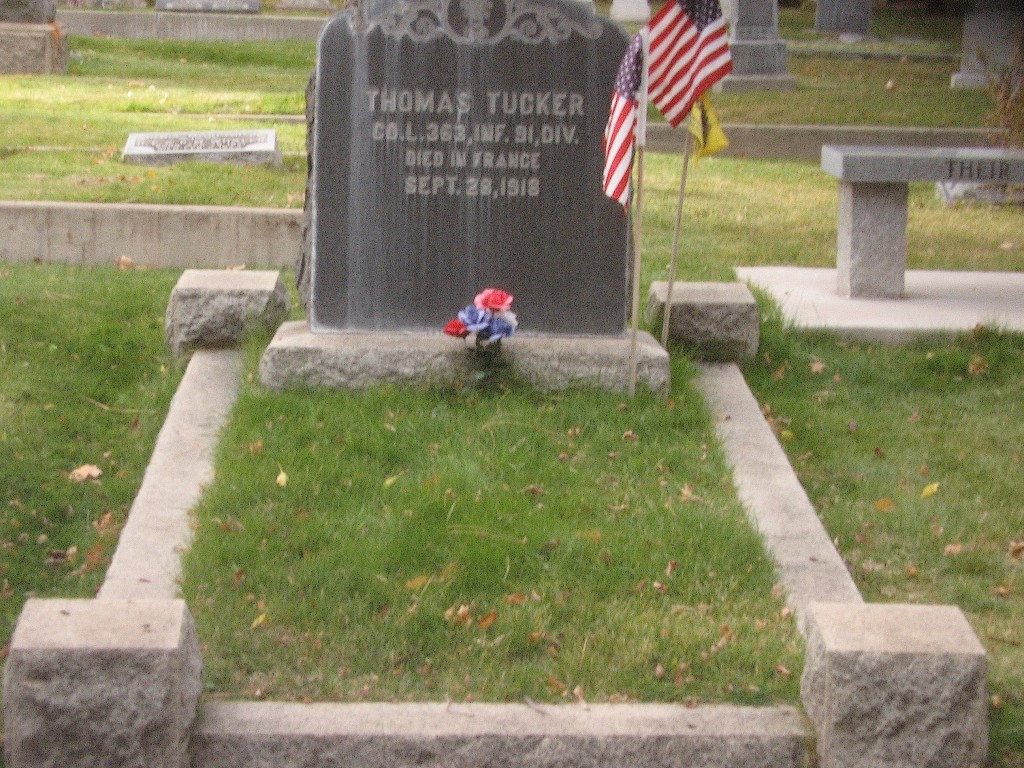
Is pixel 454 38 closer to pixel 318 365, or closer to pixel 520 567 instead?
pixel 318 365

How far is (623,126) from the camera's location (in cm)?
635

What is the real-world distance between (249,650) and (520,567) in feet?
3.27

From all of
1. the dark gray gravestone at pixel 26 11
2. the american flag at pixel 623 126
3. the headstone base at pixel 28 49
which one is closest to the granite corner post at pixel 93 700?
the american flag at pixel 623 126

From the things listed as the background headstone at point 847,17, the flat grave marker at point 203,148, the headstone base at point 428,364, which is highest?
the background headstone at point 847,17

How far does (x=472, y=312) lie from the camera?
6.62 meters

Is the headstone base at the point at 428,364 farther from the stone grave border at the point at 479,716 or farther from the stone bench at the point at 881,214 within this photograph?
the stone bench at the point at 881,214

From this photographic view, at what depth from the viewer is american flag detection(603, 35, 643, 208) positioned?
20.9 feet

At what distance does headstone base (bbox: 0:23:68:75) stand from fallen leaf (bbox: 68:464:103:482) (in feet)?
46.0

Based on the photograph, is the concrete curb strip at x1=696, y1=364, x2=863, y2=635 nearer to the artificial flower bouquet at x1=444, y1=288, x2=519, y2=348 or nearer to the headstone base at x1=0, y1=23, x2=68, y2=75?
the artificial flower bouquet at x1=444, y1=288, x2=519, y2=348

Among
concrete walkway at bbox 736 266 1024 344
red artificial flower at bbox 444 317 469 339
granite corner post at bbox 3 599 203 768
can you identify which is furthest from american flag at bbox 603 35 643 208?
granite corner post at bbox 3 599 203 768

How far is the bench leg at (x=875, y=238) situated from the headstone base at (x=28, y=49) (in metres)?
13.0

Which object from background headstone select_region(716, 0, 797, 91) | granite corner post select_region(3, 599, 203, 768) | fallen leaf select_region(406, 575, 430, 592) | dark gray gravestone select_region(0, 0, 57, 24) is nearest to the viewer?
granite corner post select_region(3, 599, 203, 768)

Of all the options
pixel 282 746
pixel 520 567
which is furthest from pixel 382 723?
pixel 520 567

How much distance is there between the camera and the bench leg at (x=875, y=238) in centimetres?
902
